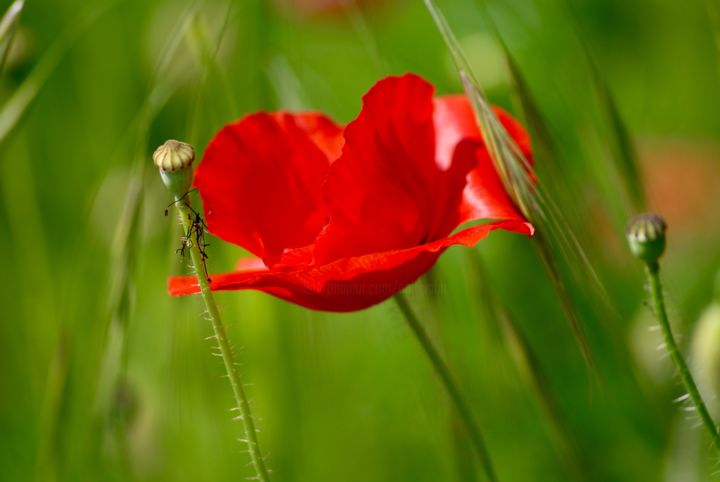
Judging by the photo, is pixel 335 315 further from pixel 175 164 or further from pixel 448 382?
pixel 175 164

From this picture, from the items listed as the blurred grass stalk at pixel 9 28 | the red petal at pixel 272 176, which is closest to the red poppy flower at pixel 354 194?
the red petal at pixel 272 176

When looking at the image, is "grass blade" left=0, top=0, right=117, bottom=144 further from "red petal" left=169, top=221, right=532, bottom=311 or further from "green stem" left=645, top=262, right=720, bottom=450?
"green stem" left=645, top=262, right=720, bottom=450

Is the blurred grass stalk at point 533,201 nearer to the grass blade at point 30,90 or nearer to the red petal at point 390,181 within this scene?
the red petal at point 390,181

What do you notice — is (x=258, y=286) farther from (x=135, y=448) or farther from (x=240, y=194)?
(x=135, y=448)

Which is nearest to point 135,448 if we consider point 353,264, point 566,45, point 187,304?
point 187,304

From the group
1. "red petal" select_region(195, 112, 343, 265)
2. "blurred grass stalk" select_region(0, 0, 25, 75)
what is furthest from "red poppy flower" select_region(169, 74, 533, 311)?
"blurred grass stalk" select_region(0, 0, 25, 75)

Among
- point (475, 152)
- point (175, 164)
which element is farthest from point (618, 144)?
point (175, 164)
